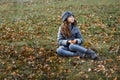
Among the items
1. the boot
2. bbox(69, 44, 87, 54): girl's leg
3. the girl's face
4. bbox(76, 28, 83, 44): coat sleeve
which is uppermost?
the girl's face

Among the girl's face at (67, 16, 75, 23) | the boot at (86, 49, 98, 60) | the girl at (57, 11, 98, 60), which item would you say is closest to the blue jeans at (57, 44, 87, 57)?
the girl at (57, 11, 98, 60)

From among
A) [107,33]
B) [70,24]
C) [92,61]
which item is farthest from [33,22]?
[92,61]

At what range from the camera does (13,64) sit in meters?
8.25

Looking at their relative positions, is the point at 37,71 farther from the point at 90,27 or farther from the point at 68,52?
the point at 90,27

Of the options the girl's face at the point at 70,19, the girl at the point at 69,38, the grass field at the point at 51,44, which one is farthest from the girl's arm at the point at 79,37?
the grass field at the point at 51,44

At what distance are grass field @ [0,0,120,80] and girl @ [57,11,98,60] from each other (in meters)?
0.20

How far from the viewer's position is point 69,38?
347 inches

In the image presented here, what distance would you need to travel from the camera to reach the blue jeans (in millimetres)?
8336

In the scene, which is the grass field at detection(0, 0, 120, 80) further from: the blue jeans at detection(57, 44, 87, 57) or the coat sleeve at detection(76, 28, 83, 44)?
the coat sleeve at detection(76, 28, 83, 44)

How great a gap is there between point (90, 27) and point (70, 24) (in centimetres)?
344

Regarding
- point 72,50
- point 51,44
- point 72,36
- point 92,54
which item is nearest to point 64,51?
point 72,50

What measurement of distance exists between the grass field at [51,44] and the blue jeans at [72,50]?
142 millimetres

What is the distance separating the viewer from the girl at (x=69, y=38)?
334 inches

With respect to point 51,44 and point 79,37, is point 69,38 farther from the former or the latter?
point 51,44
